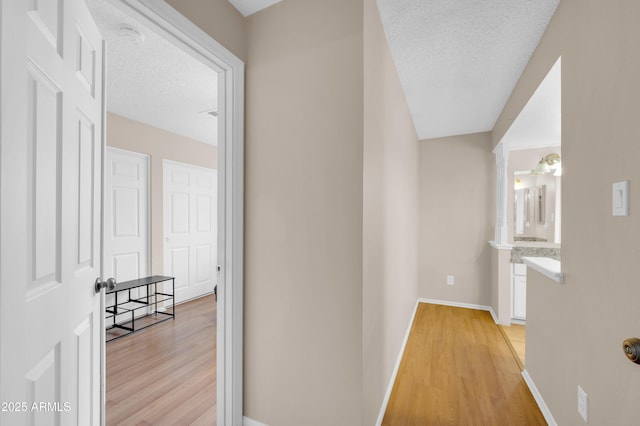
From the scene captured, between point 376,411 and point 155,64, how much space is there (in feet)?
9.92

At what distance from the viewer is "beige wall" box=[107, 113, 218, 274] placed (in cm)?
348

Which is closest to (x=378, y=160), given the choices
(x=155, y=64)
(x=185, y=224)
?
(x=155, y=64)

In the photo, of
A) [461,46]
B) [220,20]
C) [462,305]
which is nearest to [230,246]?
[220,20]

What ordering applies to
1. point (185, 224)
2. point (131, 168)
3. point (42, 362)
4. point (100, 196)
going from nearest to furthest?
1. point (42, 362)
2. point (100, 196)
3. point (131, 168)
4. point (185, 224)

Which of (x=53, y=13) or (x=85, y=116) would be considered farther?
(x=85, y=116)

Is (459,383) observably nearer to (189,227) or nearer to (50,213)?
(50,213)

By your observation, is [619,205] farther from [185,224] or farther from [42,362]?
[185,224]

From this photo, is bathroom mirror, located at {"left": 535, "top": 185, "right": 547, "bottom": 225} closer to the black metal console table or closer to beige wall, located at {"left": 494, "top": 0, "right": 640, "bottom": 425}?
beige wall, located at {"left": 494, "top": 0, "right": 640, "bottom": 425}

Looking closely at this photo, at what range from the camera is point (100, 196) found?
1.26m

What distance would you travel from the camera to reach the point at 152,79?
8.59ft

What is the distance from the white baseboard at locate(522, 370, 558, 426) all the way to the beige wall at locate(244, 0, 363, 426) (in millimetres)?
1315

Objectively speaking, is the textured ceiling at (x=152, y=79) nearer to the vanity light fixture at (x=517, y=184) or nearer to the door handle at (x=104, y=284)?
the door handle at (x=104, y=284)

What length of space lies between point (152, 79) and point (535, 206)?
483 centimetres

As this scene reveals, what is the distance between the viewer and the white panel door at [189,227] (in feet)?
13.9
